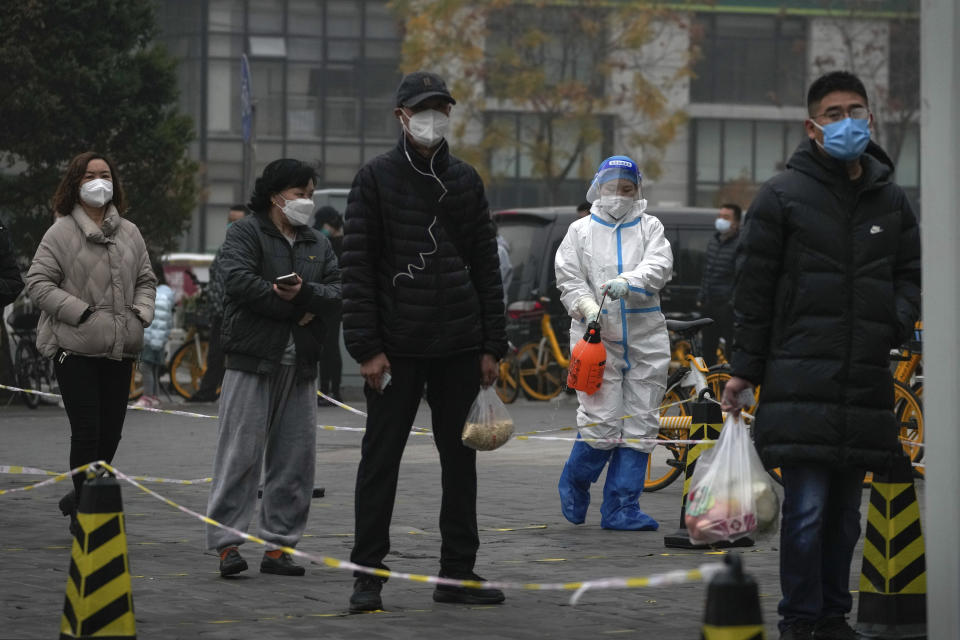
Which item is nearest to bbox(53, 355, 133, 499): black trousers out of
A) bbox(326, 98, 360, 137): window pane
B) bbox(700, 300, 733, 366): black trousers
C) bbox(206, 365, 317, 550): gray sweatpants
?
bbox(206, 365, 317, 550): gray sweatpants

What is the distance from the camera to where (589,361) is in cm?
895

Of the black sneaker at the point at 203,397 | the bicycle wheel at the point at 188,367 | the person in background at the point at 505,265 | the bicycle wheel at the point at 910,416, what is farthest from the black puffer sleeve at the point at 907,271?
the bicycle wheel at the point at 188,367

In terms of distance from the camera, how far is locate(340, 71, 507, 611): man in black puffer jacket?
662cm

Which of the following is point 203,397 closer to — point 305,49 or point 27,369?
point 27,369

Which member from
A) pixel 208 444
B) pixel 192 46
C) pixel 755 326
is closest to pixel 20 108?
pixel 208 444

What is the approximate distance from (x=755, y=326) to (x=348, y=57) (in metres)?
51.1

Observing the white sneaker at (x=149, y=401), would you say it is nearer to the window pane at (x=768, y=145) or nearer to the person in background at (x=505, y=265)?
the person in background at (x=505, y=265)

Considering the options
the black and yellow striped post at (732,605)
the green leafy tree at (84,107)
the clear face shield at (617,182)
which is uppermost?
the green leafy tree at (84,107)

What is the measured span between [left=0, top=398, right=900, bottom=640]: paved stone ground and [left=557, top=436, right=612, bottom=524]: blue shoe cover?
0.09 m

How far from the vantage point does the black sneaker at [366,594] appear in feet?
21.2

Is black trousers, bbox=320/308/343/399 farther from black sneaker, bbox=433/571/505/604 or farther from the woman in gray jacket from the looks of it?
black sneaker, bbox=433/571/505/604

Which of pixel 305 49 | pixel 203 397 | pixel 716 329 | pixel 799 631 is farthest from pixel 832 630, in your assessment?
pixel 305 49

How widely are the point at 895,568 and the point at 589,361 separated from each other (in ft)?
10.2

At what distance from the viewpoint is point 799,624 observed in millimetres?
5801
